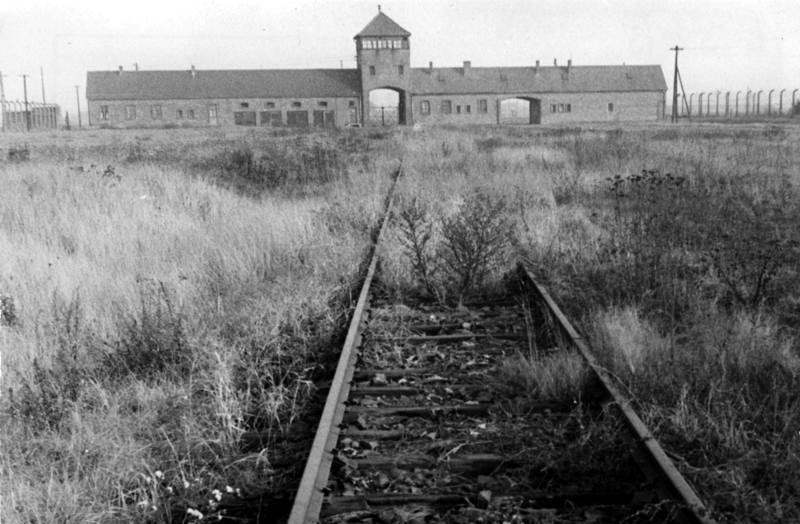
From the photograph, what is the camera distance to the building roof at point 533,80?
290ft

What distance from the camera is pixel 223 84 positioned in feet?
282

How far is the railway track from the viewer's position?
11.0ft

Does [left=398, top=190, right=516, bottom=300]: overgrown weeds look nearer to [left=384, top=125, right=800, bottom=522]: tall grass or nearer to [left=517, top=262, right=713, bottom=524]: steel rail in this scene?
[left=384, top=125, right=800, bottom=522]: tall grass

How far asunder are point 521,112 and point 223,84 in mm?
70525

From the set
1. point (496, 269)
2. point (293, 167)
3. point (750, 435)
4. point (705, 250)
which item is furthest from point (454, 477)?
point (293, 167)

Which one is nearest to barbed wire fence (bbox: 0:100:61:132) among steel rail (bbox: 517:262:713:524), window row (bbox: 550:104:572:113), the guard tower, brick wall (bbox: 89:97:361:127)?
brick wall (bbox: 89:97:361:127)

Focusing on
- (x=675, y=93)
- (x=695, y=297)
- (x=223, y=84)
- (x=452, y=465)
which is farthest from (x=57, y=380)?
(x=223, y=84)

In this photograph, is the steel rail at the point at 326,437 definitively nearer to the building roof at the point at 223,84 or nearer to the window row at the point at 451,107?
the building roof at the point at 223,84

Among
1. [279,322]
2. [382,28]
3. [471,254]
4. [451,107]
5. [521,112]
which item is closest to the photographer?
[279,322]

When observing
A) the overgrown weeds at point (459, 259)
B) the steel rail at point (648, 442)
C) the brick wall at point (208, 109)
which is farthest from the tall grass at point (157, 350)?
the brick wall at point (208, 109)

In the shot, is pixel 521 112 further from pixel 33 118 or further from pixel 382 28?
pixel 33 118

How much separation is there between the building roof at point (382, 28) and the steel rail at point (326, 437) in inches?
3120

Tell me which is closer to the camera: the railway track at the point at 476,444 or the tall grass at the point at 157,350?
the railway track at the point at 476,444

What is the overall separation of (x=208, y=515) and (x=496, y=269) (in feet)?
17.3
